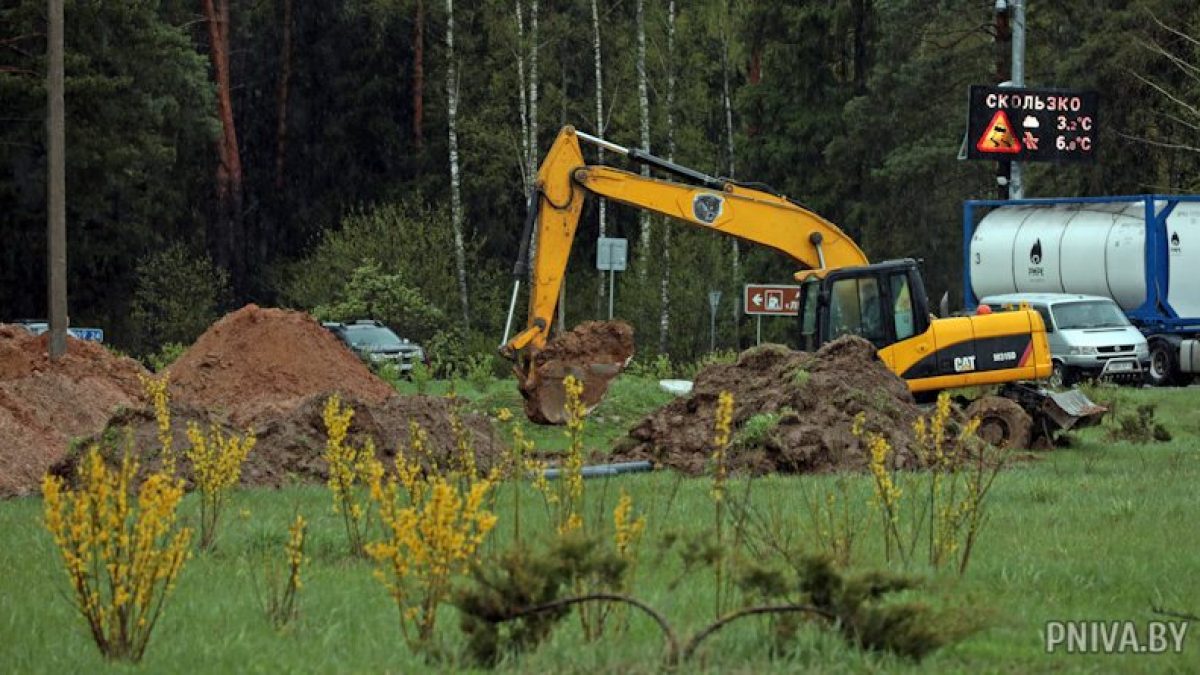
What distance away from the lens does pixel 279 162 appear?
74.6 m

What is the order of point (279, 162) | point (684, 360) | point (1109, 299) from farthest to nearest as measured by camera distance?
point (279, 162) < point (684, 360) < point (1109, 299)

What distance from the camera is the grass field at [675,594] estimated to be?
8812 millimetres

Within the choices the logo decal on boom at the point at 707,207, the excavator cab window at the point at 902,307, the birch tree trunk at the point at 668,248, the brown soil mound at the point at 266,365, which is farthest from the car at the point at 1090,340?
the birch tree trunk at the point at 668,248

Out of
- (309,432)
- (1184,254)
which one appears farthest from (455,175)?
(309,432)

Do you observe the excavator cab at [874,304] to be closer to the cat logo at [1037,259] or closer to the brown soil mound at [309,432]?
the brown soil mound at [309,432]

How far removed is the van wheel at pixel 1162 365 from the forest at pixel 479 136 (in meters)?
8.38

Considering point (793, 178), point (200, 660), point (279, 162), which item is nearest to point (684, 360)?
point (793, 178)

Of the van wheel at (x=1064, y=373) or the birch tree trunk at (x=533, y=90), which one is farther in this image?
the birch tree trunk at (x=533, y=90)

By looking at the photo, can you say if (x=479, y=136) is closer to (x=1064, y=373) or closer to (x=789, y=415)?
(x=1064, y=373)

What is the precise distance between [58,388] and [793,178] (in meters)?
47.7

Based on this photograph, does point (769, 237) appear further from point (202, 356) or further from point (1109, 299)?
point (1109, 299)

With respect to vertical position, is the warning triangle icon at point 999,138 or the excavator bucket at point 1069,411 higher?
the warning triangle icon at point 999,138

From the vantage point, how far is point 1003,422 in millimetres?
23469

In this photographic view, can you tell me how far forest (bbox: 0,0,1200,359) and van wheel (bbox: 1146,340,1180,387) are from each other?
838 cm
